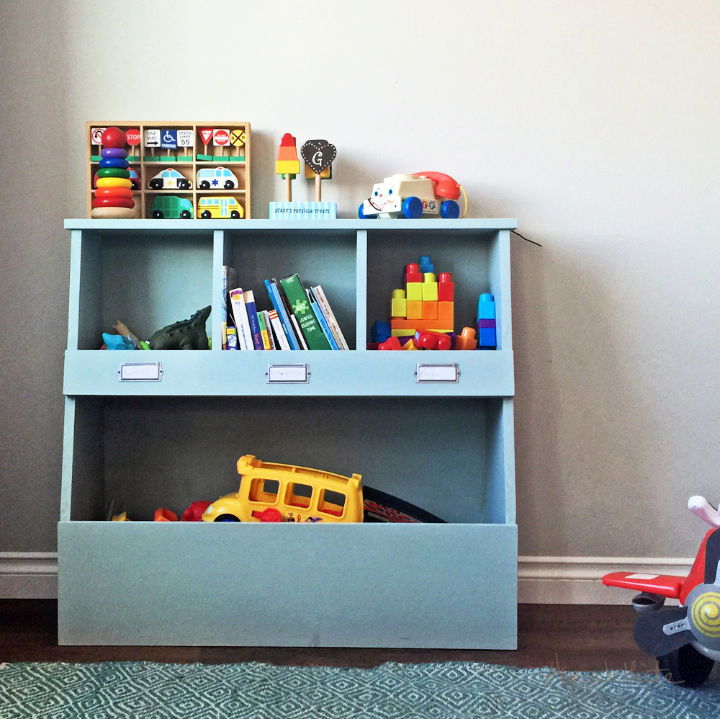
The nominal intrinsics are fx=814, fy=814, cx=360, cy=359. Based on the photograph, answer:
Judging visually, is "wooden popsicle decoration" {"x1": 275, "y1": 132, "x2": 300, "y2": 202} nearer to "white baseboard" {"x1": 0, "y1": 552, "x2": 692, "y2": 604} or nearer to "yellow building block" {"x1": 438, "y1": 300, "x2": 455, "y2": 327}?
"yellow building block" {"x1": 438, "y1": 300, "x2": 455, "y2": 327}

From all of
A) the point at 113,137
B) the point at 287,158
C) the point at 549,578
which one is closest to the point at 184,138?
the point at 113,137

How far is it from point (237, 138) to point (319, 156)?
23 cm

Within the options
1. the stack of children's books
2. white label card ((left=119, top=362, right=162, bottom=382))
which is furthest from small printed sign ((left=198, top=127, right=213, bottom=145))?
white label card ((left=119, top=362, right=162, bottom=382))

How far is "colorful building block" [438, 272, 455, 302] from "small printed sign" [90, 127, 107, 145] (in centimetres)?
93

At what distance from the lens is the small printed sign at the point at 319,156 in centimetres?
201

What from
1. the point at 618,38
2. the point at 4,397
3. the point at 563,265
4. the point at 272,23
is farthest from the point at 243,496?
the point at 618,38

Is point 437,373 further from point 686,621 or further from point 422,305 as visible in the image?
point 686,621

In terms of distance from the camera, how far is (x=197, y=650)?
71.3 inches

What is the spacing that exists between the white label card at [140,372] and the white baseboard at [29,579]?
613 millimetres

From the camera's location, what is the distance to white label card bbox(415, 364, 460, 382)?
72.5 inches

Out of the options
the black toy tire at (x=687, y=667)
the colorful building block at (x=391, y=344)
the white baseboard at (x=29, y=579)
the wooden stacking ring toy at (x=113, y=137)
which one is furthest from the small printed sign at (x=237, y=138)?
the black toy tire at (x=687, y=667)

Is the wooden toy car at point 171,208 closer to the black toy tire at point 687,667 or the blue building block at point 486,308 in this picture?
the blue building block at point 486,308

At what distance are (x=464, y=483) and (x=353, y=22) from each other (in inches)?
48.3

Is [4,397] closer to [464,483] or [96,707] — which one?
[96,707]
